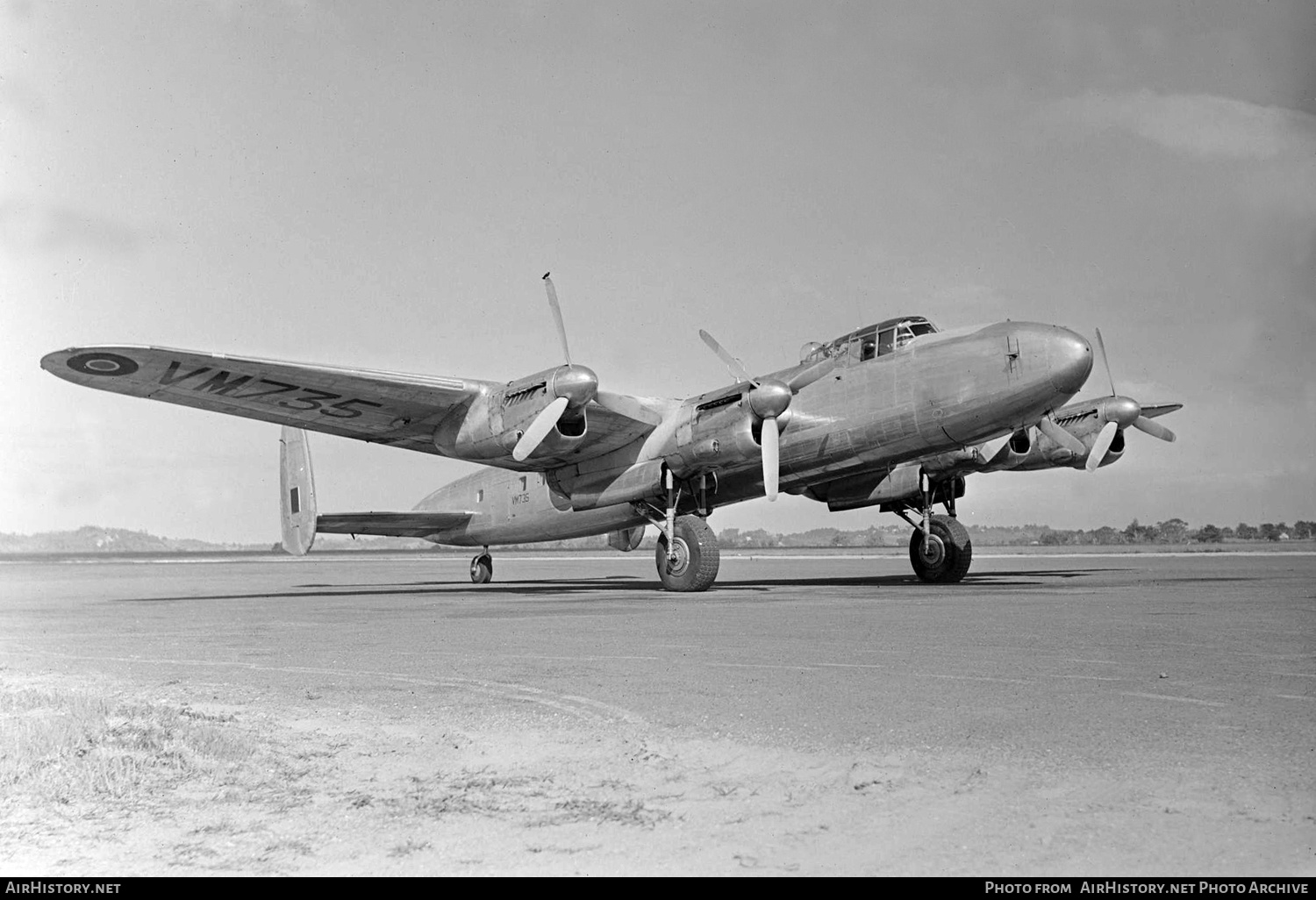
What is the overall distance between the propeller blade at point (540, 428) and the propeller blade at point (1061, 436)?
11.1 metres

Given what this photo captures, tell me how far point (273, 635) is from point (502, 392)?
27.3 ft

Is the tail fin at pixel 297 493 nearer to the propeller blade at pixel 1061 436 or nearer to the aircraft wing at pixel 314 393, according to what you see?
the aircraft wing at pixel 314 393

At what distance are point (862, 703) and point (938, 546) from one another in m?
18.1

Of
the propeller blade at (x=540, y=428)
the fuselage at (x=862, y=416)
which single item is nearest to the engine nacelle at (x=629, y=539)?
the fuselage at (x=862, y=416)

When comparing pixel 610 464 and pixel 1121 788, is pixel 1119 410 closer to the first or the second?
pixel 610 464

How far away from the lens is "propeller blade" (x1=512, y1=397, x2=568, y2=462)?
746 inches

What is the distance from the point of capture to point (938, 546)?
79.9 ft

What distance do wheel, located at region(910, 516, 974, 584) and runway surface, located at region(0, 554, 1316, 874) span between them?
292 inches

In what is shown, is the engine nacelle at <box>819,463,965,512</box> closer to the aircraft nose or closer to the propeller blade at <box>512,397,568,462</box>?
the aircraft nose

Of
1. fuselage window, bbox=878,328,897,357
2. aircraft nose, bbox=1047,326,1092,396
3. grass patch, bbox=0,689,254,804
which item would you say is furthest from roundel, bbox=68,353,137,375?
aircraft nose, bbox=1047,326,1092,396

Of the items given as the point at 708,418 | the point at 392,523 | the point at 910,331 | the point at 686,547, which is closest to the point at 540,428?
the point at 708,418

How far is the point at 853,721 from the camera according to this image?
20.8 feet

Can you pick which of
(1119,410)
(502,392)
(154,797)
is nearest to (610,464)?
(502,392)

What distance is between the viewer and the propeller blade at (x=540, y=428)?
19.0 meters
